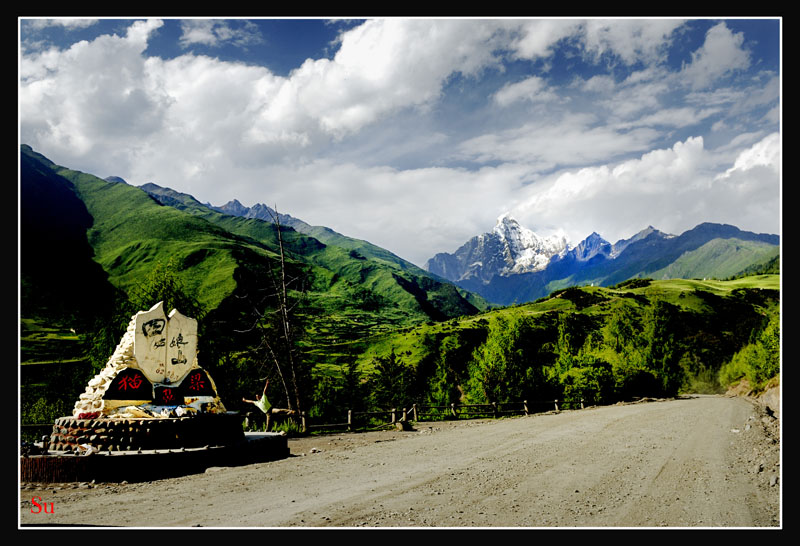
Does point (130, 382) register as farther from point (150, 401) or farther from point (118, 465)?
point (118, 465)

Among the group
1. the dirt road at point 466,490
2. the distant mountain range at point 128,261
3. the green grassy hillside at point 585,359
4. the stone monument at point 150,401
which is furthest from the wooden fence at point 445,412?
the distant mountain range at point 128,261

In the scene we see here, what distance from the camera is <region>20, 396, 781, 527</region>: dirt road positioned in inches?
288

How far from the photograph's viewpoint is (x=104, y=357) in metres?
22.7

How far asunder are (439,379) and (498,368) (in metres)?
3.84

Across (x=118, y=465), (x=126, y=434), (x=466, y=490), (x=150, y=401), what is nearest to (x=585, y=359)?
(x=466, y=490)

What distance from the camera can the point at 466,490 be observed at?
30.3 feet

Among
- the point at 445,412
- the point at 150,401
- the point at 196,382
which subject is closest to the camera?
the point at 150,401

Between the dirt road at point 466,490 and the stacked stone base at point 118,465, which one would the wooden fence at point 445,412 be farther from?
the stacked stone base at point 118,465

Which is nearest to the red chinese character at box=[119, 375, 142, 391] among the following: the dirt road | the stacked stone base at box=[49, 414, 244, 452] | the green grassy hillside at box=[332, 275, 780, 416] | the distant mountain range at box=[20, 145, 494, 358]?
the stacked stone base at box=[49, 414, 244, 452]

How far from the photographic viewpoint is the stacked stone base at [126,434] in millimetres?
10859

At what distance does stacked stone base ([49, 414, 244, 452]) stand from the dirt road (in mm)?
1072

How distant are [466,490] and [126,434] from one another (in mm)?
7044

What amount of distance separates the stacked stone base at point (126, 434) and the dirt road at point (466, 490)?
1.07m

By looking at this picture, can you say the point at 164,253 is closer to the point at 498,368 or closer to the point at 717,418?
the point at 498,368
